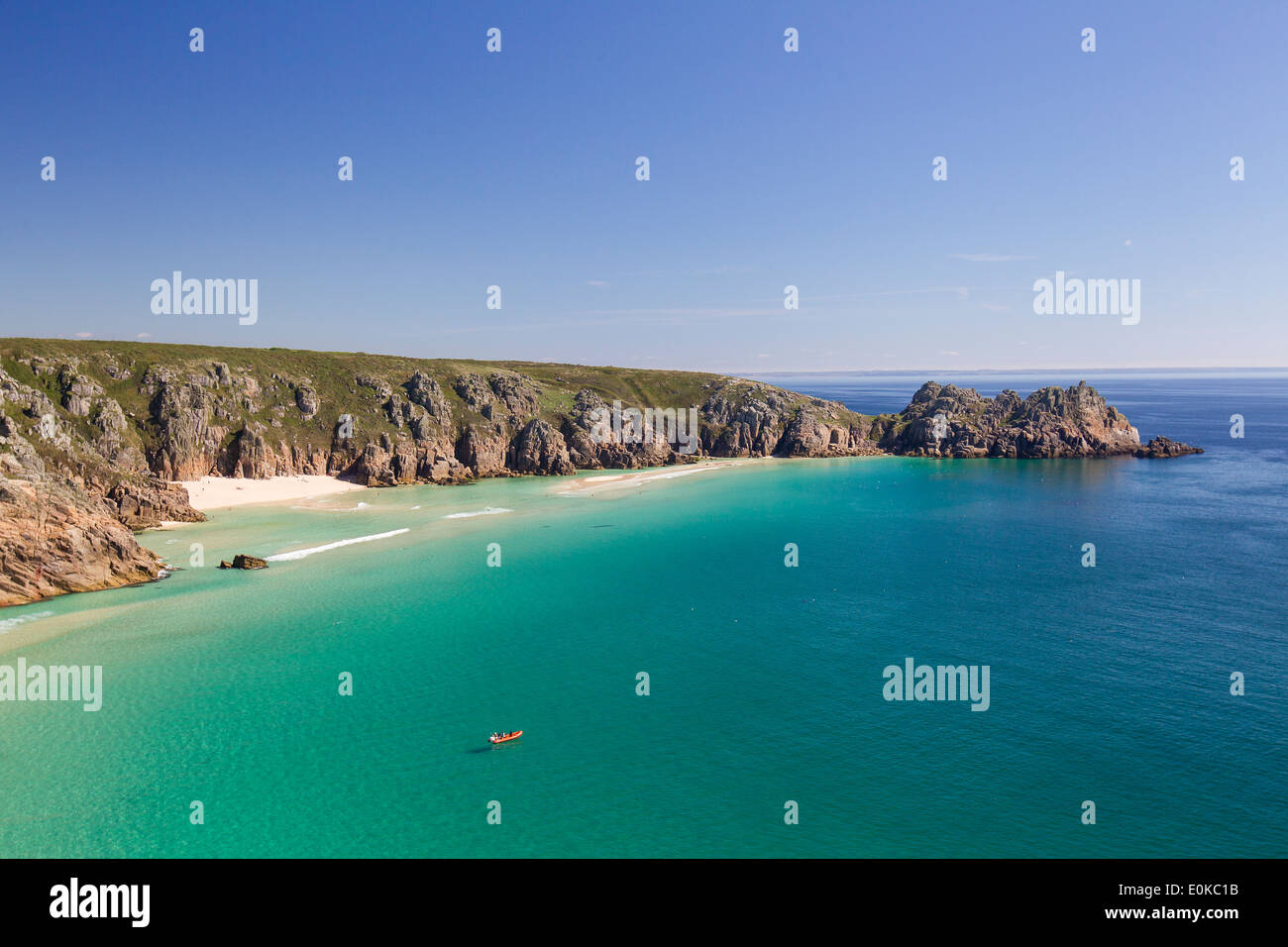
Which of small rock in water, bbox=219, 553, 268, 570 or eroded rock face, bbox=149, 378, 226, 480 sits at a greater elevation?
eroded rock face, bbox=149, 378, 226, 480

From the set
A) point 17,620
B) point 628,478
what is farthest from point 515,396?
point 17,620

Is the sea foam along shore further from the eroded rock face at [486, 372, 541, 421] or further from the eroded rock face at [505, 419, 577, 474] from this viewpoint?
the eroded rock face at [486, 372, 541, 421]

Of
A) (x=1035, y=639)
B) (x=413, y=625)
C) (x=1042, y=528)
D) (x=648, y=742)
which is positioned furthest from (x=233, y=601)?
(x=1042, y=528)

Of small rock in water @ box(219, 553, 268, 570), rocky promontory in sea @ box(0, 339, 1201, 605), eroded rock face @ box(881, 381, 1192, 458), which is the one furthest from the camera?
eroded rock face @ box(881, 381, 1192, 458)

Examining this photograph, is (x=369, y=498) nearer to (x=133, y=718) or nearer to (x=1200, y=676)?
(x=133, y=718)

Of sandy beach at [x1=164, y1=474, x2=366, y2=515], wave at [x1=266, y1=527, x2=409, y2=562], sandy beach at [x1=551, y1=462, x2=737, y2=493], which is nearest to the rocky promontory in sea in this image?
sandy beach at [x1=164, y1=474, x2=366, y2=515]

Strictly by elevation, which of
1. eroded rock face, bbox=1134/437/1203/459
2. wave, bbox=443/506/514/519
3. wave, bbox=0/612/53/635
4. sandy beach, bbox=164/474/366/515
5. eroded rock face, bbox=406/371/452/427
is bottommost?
wave, bbox=0/612/53/635

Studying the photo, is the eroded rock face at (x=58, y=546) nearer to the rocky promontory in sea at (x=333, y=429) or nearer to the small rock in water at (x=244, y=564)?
the rocky promontory in sea at (x=333, y=429)
